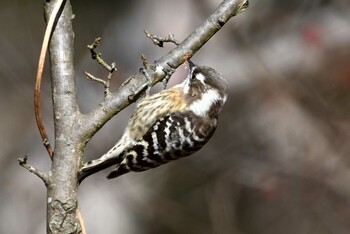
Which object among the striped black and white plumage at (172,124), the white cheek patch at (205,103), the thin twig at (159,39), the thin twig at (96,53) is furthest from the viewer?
the white cheek patch at (205,103)

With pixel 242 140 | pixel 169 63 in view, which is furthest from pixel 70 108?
pixel 242 140

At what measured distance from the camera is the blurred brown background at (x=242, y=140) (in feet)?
19.3

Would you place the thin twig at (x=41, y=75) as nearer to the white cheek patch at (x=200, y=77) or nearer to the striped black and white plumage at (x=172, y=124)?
the striped black and white plumage at (x=172, y=124)

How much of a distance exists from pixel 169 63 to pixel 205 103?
45.0 inches

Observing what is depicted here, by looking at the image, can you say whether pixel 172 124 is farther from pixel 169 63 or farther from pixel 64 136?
pixel 64 136

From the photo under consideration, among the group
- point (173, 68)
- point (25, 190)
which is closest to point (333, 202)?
point (25, 190)

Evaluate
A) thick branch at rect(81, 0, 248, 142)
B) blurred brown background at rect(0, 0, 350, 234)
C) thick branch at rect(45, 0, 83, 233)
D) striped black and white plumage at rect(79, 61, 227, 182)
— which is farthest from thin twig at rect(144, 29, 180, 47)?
blurred brown background at rect(0, 0, 350, 234)

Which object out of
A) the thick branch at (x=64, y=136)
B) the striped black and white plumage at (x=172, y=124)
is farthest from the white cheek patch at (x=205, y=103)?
the thick branch at (x=64, y=136)

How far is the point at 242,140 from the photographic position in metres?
6.24

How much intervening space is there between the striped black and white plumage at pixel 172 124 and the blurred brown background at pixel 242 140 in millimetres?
2133

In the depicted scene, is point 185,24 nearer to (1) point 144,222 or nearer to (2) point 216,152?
(2) point 216,152

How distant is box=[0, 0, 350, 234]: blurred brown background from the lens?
5891 millimetres

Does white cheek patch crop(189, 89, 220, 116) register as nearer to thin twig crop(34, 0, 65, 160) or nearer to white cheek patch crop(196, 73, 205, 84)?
white cheek patch crop(196, 73, 205, 84)

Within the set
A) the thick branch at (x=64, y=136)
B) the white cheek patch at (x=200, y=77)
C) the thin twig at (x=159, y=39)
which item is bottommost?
the thick branch at (x=64, y=136)
